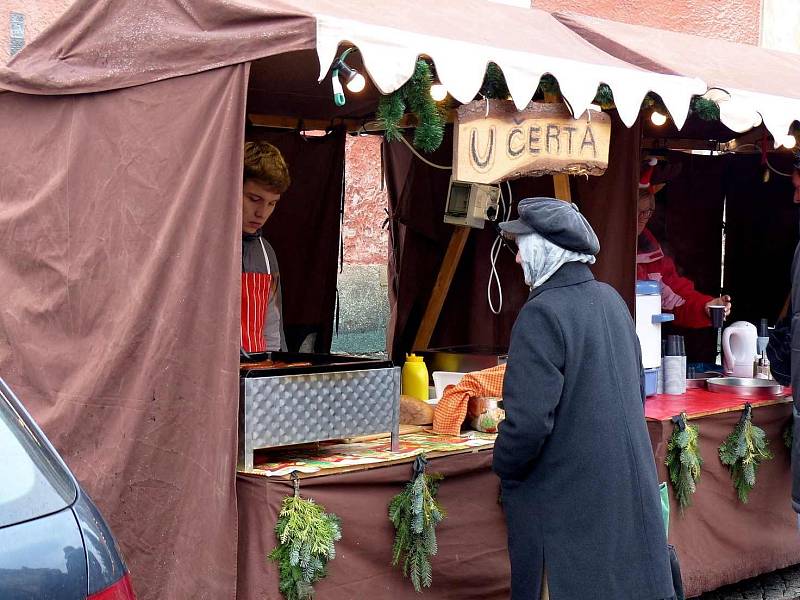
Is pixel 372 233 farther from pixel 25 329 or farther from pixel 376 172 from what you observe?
pixel 25 329

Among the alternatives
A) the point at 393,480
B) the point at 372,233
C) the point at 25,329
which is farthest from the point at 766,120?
the point at 372,233

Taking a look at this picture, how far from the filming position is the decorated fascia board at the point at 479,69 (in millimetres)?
3232

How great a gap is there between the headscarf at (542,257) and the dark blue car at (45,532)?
1666mm

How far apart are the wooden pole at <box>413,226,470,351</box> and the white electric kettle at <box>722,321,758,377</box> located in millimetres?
1508

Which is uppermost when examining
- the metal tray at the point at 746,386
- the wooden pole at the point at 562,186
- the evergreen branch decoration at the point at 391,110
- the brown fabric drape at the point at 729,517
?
the evergreen branch decoration at the point at 391,110

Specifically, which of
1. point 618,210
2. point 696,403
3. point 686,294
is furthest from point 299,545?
point 686,294

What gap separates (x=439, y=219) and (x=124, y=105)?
271 centimetres

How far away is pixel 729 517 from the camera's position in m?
4.94

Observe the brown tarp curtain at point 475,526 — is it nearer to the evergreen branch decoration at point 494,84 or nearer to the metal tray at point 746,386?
the metal tray at point 746,386

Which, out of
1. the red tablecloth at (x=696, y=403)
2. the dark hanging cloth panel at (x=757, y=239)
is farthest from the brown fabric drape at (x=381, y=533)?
the dark hanging cloth panel at (x=757, y=239)

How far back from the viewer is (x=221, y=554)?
11.2 ft

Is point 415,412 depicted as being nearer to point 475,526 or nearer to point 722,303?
point 475,526

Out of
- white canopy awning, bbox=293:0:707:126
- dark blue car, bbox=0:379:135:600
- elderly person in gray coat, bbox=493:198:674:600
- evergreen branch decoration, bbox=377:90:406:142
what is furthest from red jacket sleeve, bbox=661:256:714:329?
dark blue car, bbox=0:379:135:600

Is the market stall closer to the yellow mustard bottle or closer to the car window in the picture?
the yellow mustard bottle
